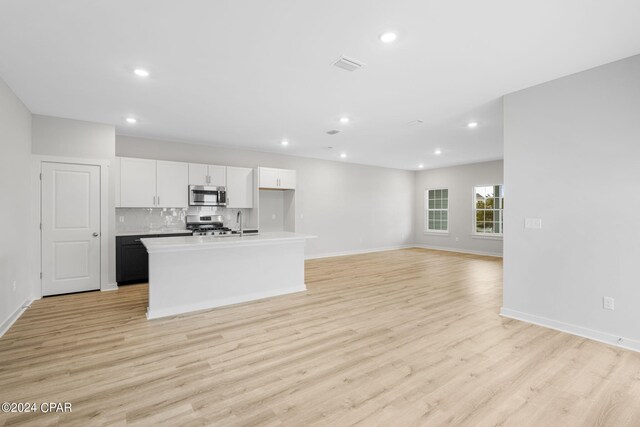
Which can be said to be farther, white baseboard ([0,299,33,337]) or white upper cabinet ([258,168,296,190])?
white upper cabinet ([258,168,296,190])

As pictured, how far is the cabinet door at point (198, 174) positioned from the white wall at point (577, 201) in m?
5.32

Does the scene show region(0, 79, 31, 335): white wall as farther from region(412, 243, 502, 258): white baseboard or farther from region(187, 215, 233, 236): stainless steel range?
region(412, 243, 502, 258): white baseboard

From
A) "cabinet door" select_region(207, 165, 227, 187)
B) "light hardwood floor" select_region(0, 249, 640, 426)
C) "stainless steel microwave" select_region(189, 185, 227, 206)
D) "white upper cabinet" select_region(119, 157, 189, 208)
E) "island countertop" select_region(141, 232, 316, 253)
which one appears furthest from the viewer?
"cabinet door" select_region(207, 165, 227, 187)

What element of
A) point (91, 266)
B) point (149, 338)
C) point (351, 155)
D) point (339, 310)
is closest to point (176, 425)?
point (149, 338)

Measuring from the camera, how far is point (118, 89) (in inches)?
140

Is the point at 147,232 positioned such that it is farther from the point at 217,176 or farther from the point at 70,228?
the point at 217,176

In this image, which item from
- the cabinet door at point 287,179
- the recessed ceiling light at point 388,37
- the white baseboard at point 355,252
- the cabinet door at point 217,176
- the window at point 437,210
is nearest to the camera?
the recessed ceiling light at point 388,37

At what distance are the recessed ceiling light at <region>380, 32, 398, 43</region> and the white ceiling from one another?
0.06 metres

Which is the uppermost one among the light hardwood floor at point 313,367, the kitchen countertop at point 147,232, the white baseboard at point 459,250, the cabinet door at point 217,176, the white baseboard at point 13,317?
the cabinet door at point 217,176

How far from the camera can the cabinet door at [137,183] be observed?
17.5ft

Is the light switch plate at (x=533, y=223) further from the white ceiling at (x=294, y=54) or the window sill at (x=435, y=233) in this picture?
the window sill at (x=435, y=233)

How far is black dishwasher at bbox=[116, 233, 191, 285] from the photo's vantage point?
16.7 feet

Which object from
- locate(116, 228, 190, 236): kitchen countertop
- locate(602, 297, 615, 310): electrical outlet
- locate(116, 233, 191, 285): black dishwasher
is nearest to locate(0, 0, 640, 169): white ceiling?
locate(116, 228, 190, 236): kitchen countertop

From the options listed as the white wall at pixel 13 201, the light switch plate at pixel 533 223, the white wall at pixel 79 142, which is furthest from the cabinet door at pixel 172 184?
the light switch plate at pixel 533 223
